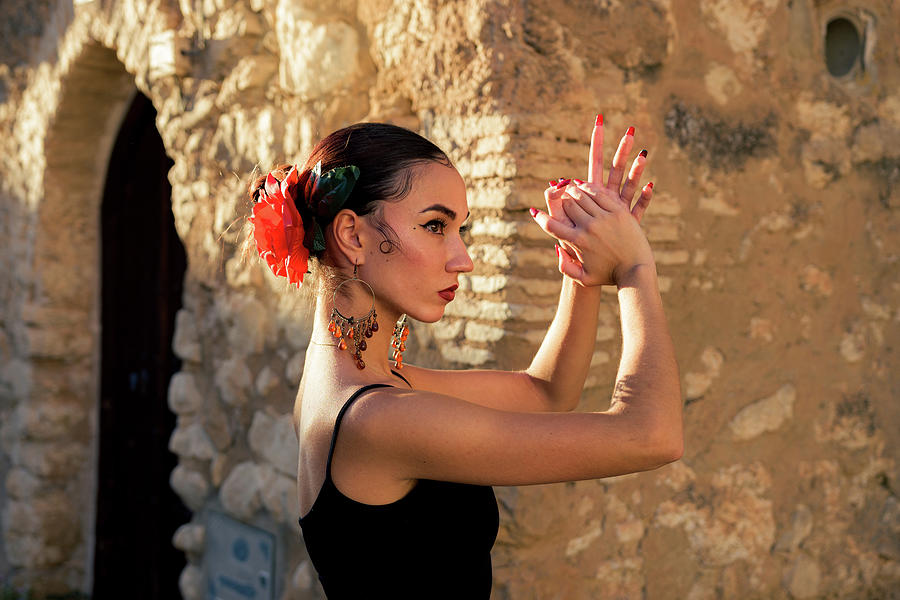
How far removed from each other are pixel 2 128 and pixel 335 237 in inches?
149

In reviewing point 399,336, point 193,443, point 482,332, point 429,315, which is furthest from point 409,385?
point 193,443

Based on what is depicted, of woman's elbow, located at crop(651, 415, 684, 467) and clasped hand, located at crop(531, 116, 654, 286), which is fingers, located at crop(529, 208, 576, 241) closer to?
clasped hand, located at crop(531, 116, 654, 286)

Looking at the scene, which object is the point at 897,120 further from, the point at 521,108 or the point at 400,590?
the point at 400,590

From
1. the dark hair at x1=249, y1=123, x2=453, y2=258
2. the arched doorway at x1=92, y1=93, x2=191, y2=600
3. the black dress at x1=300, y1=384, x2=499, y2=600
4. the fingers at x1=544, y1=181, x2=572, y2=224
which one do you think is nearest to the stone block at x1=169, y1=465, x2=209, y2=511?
the arched doorway at x1=92, y1=93, x2=191, y2=600

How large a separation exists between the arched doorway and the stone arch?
0.06 meters

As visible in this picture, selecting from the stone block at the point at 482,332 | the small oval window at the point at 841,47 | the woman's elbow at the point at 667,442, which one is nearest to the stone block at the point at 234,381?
the stone block at the point at 482,332

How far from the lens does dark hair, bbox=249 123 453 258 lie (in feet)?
4.71

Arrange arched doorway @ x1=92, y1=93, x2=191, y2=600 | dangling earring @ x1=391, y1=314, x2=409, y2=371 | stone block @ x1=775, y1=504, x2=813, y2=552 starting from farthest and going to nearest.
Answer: arched doorway @ x1=92, y1=93, x2=191, y2=600 < stone block @ x1=775, y1=504, x2=813, y2=552 < dangling earring @ x1=391, y1=314, x2=409, y2=371

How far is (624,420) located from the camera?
47.9 inches

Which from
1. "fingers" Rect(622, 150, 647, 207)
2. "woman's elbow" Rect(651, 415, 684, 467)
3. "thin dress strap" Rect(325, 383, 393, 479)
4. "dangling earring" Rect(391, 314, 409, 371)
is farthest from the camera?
"dangling earring" Rect(391, 314, 409, 371)

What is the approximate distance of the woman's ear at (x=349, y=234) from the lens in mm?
1439

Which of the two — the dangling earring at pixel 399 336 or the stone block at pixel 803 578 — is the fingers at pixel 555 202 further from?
the stone block at pixel 803 578

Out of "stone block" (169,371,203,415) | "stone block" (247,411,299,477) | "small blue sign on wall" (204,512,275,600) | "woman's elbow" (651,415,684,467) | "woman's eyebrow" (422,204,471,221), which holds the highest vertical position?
"woman's eyebrow" (422,204,471,221)

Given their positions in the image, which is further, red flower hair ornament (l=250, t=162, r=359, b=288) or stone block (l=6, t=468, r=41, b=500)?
stone block (l=6, t=468, r=41, b=500)
